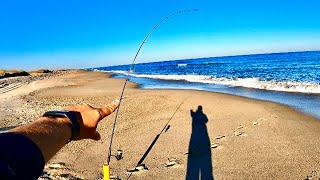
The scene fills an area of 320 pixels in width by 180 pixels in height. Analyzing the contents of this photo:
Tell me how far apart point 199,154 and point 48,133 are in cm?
520

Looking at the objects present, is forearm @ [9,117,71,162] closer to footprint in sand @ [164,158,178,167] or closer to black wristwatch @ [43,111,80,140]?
black wristwatch @ [43,111,80,140]

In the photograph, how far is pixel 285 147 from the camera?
20.5 feet

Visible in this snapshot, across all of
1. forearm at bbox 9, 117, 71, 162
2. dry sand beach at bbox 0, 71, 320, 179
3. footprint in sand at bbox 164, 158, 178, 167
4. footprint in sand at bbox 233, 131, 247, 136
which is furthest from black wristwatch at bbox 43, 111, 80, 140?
footprint in sand at bbox 233, 131, 247, 136

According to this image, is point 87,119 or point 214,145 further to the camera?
point 214,145

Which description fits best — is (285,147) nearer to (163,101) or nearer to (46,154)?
(46,154)

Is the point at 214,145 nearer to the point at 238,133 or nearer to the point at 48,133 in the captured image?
the point at 238,133

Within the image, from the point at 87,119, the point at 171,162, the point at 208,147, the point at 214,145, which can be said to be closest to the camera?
the point at 87,119

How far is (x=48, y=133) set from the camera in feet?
3.64

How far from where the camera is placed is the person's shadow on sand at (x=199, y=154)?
17.0 feet

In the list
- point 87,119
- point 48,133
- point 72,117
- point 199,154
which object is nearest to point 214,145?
point 199,154

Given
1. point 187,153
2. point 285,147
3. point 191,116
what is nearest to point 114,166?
point 187,153

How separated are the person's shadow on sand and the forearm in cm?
412

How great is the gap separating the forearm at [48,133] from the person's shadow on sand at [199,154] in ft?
13.5

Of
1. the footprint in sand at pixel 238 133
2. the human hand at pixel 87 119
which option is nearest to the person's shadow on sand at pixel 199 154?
the footprint in sand at pixel 238 133
